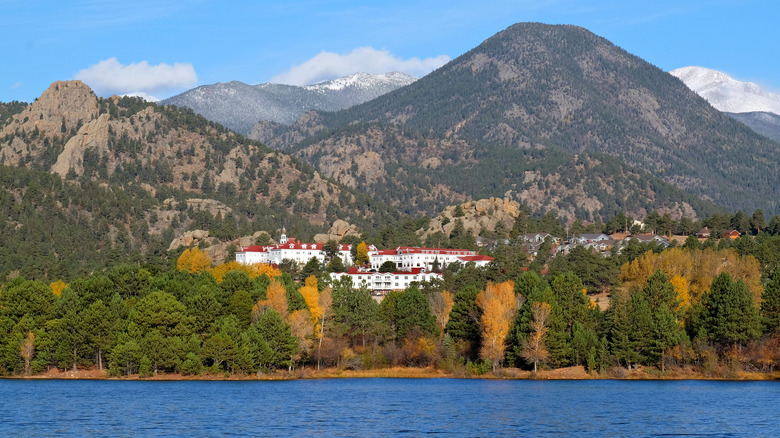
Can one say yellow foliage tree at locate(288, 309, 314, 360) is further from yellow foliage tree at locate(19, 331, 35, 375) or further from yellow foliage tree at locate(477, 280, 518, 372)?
yellow foliage tree at locate(19, 331, 35, 375)

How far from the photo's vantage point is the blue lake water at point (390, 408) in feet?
267

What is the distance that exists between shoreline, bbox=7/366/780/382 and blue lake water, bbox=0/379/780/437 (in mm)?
2815

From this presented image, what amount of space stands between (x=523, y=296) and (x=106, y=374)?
58.1 meters

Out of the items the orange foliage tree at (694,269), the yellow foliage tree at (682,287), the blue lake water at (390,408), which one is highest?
the orange foliage tree at (694,269)

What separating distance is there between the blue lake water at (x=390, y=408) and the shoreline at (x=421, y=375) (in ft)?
9.23

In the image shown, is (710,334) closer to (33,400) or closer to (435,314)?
(435,314)

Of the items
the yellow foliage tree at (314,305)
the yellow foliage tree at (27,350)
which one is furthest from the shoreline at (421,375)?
the yellow foliage tree at (314,305)

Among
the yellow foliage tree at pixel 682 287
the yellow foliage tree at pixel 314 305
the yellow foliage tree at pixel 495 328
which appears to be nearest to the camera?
the yellow foliage tree at pixel 495 328

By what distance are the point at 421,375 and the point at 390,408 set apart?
136 ft

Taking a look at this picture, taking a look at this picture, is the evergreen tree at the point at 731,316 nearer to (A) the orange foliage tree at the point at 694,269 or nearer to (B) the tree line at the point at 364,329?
(B) the tree line at the point at 364,329

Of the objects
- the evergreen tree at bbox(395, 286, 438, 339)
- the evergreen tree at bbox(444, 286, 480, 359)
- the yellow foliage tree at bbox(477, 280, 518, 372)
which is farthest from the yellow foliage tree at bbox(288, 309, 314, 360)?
the yellow foliage tree at bbox(477, 280, 518, 372)

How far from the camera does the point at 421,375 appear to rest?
452 feet

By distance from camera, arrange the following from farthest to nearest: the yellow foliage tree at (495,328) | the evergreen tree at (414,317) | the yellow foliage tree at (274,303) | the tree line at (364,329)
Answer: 1. the evergreen tree at (414,317)
2. the yellow foliage tree at (274,303)
3. the yellow foliage tree at (495,328)
4. the tree line at (364,329)

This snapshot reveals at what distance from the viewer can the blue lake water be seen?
267 feet
